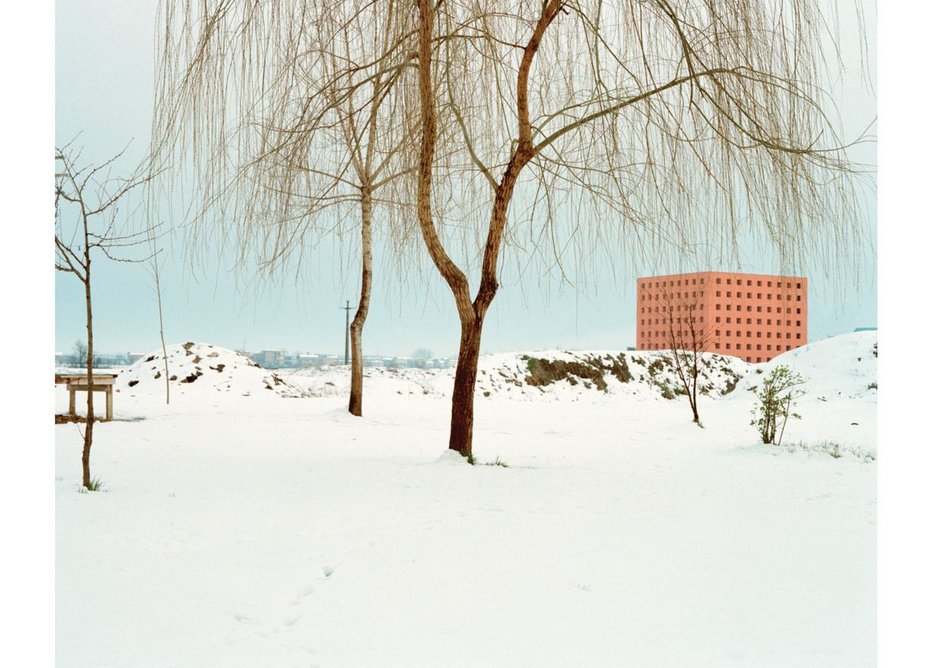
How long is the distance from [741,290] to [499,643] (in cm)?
223

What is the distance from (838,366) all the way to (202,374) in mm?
8248

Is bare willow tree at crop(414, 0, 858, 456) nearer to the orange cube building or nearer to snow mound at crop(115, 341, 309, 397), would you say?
the orange cube building

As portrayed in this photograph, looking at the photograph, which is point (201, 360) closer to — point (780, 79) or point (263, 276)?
point (263, 276)

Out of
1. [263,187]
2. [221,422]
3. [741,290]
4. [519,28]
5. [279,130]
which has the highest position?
[519,28]

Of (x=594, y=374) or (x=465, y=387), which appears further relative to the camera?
(x=594, y=374)

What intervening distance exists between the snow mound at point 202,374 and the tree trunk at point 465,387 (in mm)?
5382

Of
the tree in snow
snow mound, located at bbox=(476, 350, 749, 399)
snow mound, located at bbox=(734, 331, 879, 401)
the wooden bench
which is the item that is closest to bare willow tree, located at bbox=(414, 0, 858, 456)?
the tree in snow

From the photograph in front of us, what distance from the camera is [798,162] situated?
8.93ft

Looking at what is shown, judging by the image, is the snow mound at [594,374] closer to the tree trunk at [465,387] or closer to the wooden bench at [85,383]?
the wooden bench at [85,383]

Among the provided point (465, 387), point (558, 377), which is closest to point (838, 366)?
point (558, 377)

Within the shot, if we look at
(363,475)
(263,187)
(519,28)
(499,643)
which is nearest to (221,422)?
(363,475)

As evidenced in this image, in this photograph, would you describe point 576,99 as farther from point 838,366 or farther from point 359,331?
point 838,366

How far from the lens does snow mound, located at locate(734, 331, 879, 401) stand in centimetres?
791

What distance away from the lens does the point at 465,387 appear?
413 centimetres
